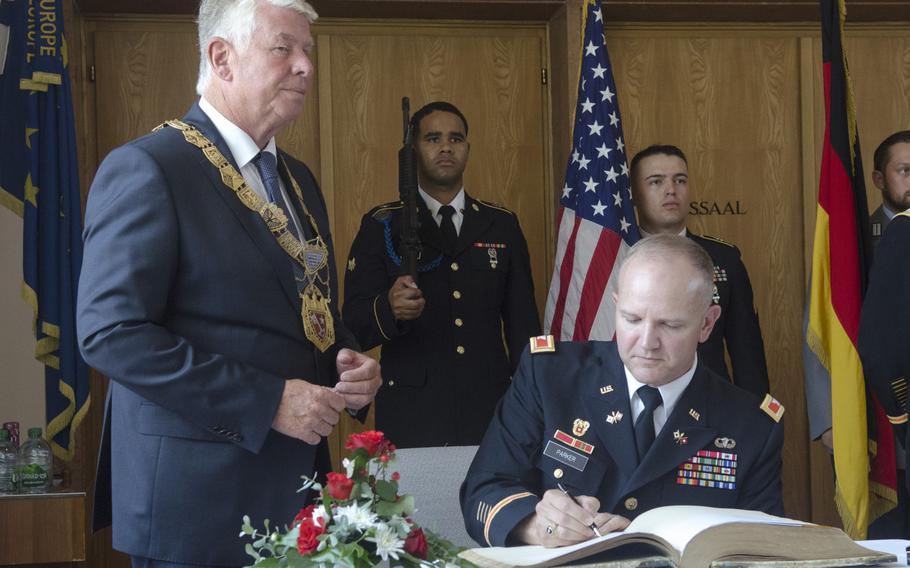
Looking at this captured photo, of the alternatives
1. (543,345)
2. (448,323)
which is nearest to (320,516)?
(543,345)

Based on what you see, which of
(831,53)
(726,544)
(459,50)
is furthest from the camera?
(459,50)

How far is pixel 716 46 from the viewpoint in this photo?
16.8ft

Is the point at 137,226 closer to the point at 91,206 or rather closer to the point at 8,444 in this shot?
the point at 91,206

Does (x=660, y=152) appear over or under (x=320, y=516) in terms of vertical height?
over

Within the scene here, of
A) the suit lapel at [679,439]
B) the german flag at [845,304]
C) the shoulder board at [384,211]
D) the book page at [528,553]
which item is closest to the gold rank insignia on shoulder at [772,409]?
the suit lapel at [679,439]

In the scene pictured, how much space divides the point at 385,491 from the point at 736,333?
278 centimetres

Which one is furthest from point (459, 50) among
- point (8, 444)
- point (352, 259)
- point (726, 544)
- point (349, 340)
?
point (726, 544)

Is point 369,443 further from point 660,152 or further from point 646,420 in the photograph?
point 660,152

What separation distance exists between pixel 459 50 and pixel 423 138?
44.5 inches

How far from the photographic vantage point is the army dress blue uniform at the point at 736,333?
381cm

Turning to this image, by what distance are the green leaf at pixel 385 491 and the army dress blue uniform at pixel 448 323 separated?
7.83 ft

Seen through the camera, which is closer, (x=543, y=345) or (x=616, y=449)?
(x=616, y=449)

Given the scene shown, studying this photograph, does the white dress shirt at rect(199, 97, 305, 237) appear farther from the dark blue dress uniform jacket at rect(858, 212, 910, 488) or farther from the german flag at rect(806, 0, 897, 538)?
the german flag at rect(806, 0, 897, 538)

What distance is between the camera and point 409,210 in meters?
3.69
